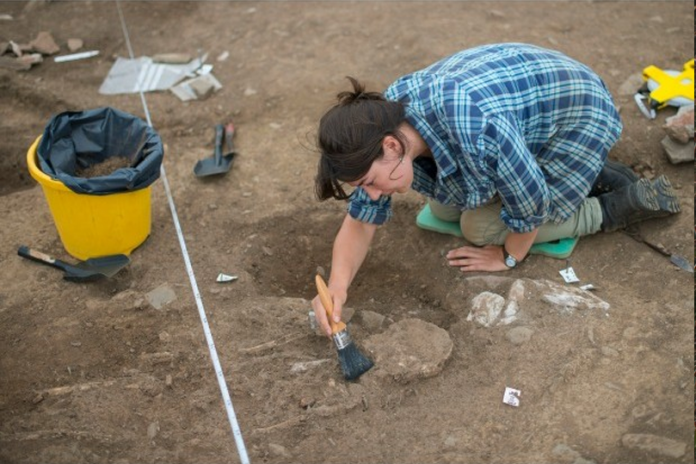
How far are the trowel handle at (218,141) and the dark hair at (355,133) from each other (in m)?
1.61

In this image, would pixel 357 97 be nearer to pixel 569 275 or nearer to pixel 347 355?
pixel 347 355

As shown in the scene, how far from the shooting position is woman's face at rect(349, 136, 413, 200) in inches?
91.1

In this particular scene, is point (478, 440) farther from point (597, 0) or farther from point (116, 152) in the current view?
point (597, 0)

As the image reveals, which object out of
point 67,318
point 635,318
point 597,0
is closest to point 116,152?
point 67,318

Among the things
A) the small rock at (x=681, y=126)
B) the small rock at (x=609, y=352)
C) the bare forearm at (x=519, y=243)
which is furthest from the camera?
the small rock at (x=681, y=126)

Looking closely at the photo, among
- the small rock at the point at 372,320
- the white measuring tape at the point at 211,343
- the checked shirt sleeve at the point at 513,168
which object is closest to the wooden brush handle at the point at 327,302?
the small rock at the point at 372,320

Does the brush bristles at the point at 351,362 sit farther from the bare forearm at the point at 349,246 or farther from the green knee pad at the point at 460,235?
the green knee pad at the point at 460,235

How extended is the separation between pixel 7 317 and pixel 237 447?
1266 mm

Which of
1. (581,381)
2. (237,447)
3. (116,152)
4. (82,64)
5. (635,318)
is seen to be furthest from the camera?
(82,64)

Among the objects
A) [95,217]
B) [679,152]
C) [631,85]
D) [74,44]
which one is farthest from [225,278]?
[74,44]

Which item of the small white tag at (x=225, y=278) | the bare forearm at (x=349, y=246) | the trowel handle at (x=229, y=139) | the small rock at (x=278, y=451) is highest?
the bare forearm at (x=349, y=246)

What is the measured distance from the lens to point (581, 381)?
254cm

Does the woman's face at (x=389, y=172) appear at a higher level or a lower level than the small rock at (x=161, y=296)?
higher

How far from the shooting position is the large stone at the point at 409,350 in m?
2.58
